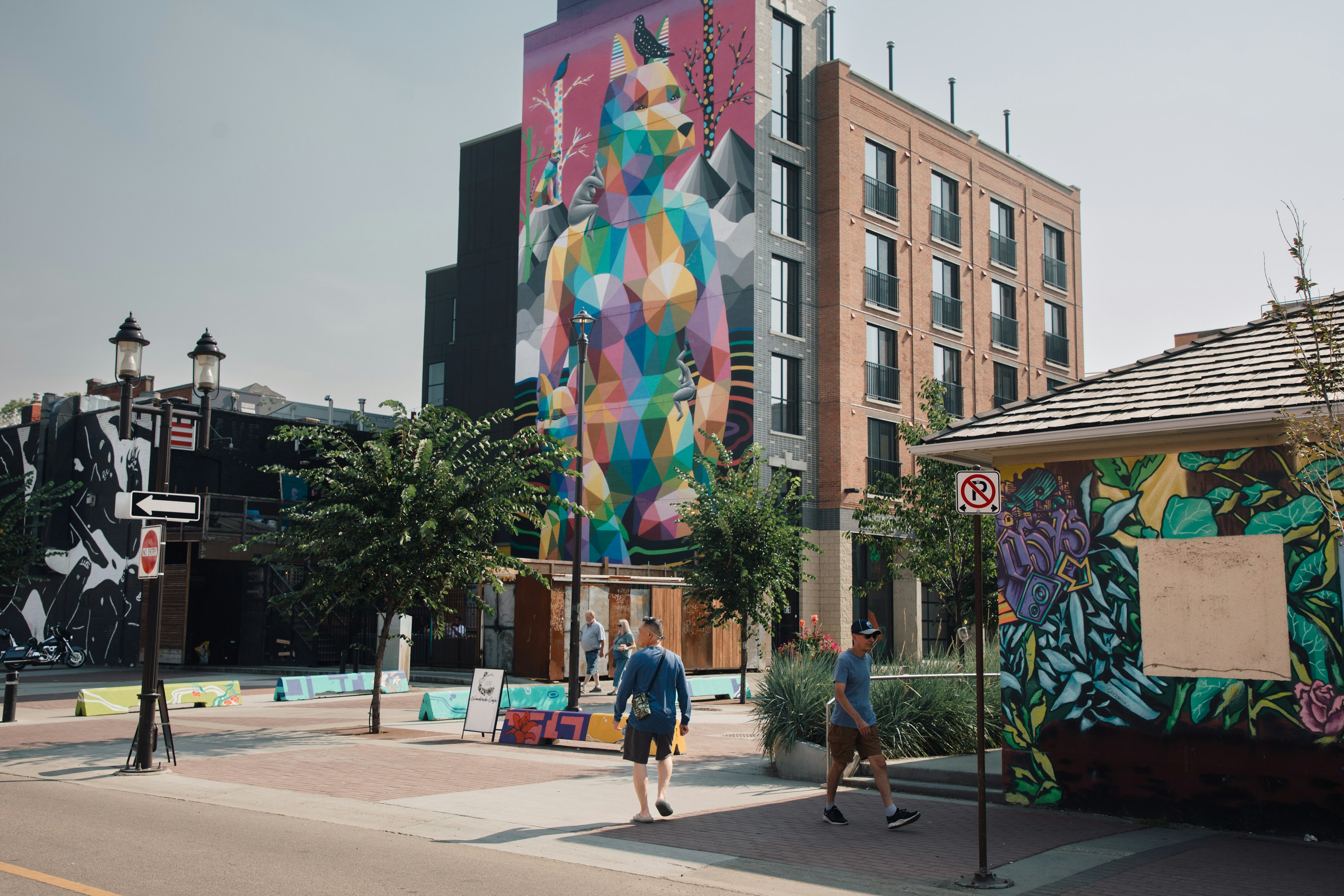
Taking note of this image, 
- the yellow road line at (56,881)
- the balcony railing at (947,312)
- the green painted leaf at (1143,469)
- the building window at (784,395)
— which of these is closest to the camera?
the yellow road line at (56,881)

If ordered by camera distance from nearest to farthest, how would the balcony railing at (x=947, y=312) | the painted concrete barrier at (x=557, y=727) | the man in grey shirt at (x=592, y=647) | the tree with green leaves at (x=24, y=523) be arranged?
the painted concrete barrier at (x=557, y=727), the man in grey shirt at (x=592, y=647), the tree with green leaves at (x=24, y=523), the balcony railing at (x=947, y=312)

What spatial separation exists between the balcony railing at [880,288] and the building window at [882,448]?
3.78 metres

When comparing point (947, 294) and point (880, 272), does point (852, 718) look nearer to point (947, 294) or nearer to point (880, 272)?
point (880, 272)

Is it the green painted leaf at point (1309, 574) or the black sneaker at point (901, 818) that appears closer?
the green painted leaf at point (1309, 574)

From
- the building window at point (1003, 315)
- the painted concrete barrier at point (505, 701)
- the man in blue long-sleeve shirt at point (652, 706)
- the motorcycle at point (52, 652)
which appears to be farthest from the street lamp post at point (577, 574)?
the building window at point (1003, 315)

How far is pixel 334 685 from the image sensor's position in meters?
23.6

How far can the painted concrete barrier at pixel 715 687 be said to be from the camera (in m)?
23.0

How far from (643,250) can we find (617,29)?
8.06 m

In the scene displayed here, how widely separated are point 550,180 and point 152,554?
2761cm

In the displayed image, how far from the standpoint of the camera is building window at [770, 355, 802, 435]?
33375 mm

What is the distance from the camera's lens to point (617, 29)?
37438 mm

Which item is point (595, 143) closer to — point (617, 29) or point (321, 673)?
point (617, 29)

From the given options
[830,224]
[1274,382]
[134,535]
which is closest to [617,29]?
[830,224]

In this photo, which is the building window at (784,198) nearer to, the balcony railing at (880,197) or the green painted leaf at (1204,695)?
the balcony railing at (880,197)
